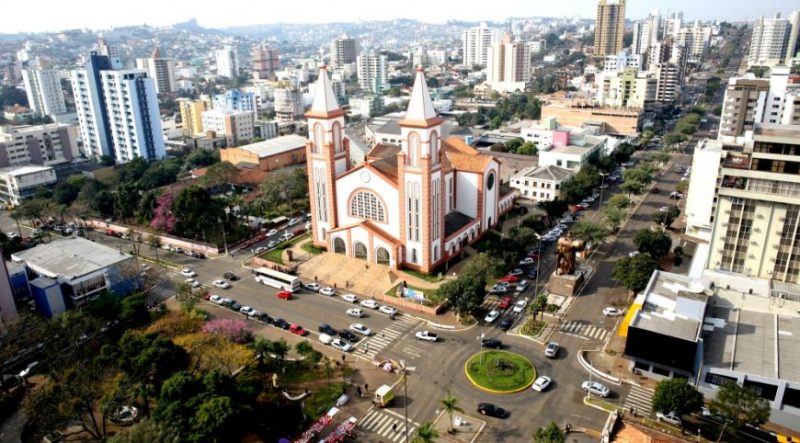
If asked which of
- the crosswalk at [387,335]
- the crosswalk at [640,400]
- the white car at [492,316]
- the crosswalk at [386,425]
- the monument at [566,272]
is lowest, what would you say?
the crosswalk at [386,425]

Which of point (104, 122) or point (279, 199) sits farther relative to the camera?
point (104, 122)

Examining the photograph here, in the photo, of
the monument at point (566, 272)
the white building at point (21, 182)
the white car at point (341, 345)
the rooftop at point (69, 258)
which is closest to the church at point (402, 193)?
the monument at point (566, 272)

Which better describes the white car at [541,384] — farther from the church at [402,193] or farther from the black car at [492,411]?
the church at [402,193]

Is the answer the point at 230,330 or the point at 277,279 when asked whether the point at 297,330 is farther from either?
the point at 277,279

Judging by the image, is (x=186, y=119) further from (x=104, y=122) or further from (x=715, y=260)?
(x=715, y=260)

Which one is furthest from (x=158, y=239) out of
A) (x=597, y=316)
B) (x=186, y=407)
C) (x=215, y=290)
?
(x=597, y=316)

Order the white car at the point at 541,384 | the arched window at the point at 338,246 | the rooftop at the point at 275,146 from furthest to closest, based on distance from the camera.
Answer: the rooftop at the point at 275,146
the arched window at the point at 338,246
the white car at the point at 541,384

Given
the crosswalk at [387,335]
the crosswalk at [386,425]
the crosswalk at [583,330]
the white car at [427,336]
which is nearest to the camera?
the crosswalk at [386,425]

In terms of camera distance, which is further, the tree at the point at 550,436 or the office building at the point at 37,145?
the office building at the point at 37,145
